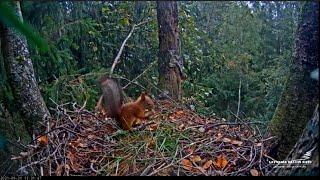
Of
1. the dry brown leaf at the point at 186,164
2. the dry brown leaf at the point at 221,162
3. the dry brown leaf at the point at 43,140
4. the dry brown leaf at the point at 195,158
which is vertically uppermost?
the dry brown leaf at the point at 43,140

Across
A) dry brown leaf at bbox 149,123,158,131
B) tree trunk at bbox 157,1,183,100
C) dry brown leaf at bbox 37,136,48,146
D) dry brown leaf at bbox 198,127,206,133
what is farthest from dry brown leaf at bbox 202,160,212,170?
tree trunk at bbox 157,1,183,100

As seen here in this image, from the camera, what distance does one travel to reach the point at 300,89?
1.43m

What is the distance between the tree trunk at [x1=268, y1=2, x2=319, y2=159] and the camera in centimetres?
138

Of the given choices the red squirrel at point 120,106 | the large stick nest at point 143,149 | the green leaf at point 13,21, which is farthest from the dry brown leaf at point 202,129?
the green leaf at point 13,21

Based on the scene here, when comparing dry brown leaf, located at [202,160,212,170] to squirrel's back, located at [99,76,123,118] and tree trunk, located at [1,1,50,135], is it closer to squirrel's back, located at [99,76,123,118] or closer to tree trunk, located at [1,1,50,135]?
squirrel's back, located at [99,76,123,118]

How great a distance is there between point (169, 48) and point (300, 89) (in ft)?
2.84

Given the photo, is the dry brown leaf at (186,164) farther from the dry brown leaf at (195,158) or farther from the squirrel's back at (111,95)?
the squirrel's back at (111,95)

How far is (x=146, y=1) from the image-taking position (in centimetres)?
213

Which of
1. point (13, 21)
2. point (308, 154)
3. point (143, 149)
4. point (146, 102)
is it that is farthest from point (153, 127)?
point (13, 21)

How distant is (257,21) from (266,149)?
1.07m

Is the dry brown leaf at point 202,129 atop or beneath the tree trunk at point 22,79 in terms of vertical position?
beneath

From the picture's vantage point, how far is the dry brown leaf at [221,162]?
146 cm

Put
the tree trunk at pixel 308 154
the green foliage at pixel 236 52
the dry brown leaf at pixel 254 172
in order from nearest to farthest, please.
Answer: the tree trunk at pixel 308 154 < the dry brown leaf at pixel 254 172 < the green foliage at pixel 236 52

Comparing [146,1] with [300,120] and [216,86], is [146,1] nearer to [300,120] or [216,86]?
[216,86]
